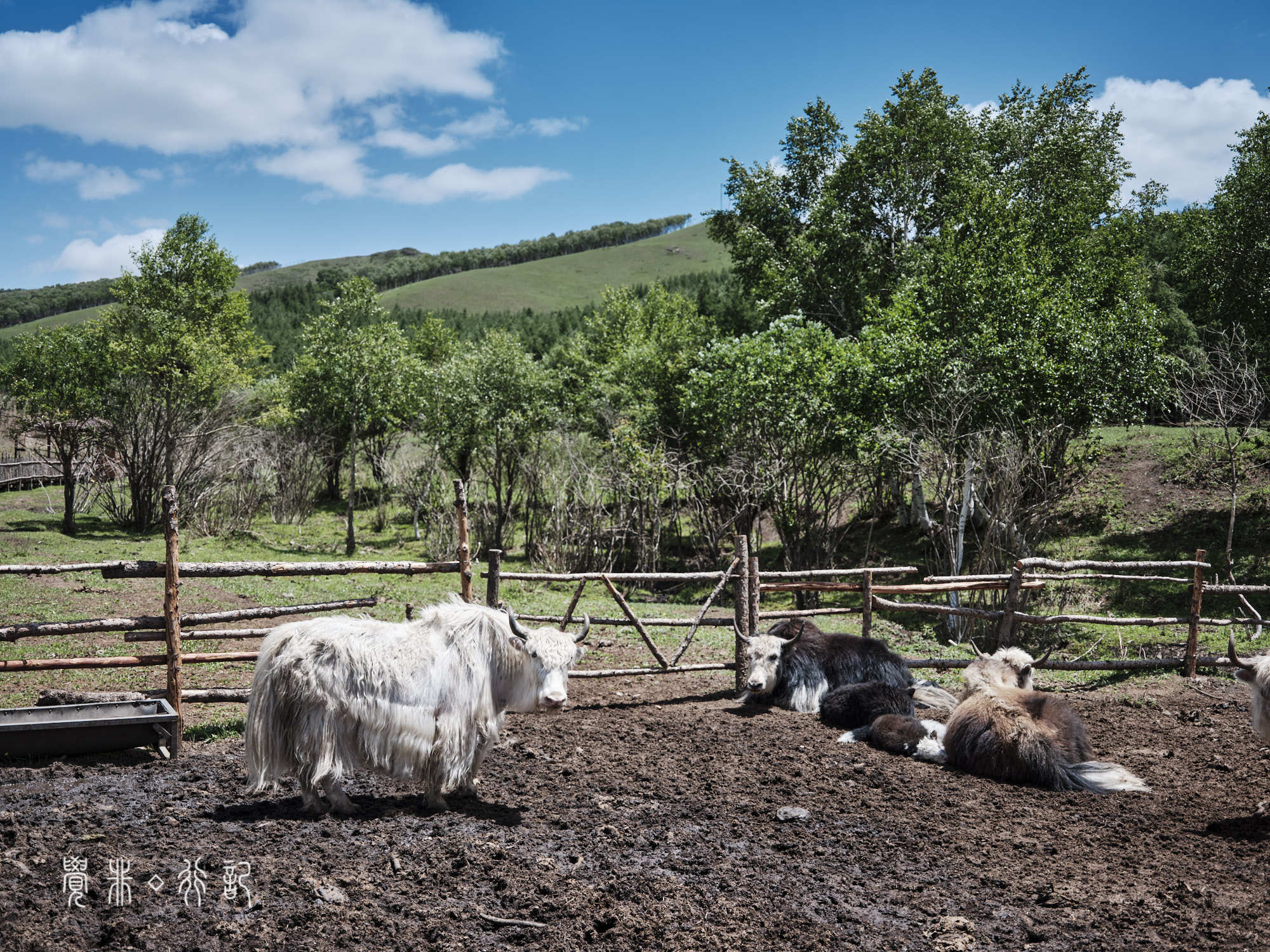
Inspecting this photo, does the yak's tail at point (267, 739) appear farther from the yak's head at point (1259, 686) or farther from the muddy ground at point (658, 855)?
the yak's head at point (1259, 686)

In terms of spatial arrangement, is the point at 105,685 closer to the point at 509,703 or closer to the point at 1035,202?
the point at 509,703

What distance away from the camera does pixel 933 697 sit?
7.15 m

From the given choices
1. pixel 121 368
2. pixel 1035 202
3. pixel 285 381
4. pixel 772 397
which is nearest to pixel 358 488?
pixel 285 381

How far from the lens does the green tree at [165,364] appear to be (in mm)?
18766

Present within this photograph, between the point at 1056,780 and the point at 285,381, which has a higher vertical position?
the point at 285,381

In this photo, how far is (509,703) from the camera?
16.8 ft

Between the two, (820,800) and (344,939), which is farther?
(820,800)

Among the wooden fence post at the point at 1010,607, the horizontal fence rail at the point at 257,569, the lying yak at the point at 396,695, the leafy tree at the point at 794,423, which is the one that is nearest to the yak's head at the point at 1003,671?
the wooden fence post at the point at 1010,607

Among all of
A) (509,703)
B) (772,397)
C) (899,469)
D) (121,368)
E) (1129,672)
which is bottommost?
(1129,672)

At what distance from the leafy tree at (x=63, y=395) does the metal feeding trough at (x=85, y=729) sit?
597 inches

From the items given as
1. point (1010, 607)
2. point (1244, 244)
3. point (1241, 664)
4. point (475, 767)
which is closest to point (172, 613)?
point (475, 767)

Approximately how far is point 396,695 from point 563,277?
105517 mm

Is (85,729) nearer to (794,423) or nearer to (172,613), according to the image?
(172,613)

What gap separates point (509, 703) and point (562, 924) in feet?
5.56
